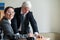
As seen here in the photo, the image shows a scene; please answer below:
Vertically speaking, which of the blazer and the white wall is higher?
the white wall

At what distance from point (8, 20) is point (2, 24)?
0.10 meters

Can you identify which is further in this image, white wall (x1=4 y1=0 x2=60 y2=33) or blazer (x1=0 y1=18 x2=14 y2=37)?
white wall (x1=4 y1=0 x2=60 y2=33)

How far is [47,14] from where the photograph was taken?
3969mm

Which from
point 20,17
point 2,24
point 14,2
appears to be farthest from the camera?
point 14,2

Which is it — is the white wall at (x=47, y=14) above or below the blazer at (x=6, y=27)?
above

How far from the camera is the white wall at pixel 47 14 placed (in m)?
3.93

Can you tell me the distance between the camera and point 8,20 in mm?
1869

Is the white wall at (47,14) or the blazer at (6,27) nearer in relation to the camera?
the blazer at (6,27)

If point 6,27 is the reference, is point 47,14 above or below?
above

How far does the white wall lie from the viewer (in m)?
3.93

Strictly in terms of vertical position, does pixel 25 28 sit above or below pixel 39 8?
below

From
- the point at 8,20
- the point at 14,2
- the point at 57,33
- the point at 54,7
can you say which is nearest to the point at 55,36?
the point at 57,33

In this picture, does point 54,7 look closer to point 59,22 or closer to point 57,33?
point 59,22

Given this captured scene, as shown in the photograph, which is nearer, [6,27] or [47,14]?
[6,27]
